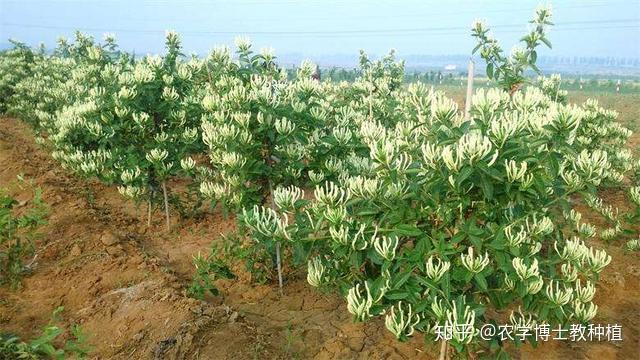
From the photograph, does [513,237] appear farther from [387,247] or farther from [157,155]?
[157,155]

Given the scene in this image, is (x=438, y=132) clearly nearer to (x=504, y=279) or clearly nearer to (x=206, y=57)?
(x=504, y=279)

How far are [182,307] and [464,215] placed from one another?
319cm

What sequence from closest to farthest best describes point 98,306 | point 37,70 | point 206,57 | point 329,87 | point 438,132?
point 438,132 → point 98,306 → point 206,57 → point 329,87 → point 37,70

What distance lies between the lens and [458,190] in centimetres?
319

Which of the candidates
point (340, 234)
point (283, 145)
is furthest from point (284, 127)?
point (340, 234)

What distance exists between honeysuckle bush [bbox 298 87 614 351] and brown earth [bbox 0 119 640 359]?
0.95 metres

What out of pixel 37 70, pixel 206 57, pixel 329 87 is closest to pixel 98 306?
pixel 206 57

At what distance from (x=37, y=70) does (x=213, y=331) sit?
16566 millimetres

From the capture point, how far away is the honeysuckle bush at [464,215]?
10.4ft

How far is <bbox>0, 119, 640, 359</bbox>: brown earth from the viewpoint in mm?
4973

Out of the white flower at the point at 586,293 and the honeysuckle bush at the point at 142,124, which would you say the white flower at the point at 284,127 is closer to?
the honeysuckle bush at the point at 142,124

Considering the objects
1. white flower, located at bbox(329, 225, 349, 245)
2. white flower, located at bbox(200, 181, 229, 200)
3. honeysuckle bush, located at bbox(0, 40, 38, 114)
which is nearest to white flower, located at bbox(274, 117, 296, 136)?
white flower, located at bbox(200, 181, 229, 200)

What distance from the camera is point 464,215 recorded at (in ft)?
12.0

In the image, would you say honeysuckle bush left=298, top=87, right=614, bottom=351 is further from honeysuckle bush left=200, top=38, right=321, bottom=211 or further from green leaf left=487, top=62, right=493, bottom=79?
honeysuckle bush left=200, top=38, right=321, bottom=211
